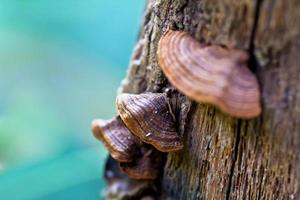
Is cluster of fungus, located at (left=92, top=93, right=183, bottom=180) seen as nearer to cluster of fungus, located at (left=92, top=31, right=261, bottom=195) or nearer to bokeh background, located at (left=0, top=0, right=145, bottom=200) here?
cluster of fungus, located at (left=92, top=31, right=261, bottom=195)

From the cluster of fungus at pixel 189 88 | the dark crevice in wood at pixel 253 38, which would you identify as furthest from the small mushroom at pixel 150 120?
the dark crevice in wood at pixel 253 38

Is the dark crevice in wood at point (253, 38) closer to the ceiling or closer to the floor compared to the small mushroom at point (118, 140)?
closer to the ceiling

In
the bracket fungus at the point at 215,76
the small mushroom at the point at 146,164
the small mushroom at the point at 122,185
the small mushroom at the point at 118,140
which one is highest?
the bracket fungus at the point at 215,76

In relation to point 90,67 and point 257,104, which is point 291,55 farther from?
point 90,67

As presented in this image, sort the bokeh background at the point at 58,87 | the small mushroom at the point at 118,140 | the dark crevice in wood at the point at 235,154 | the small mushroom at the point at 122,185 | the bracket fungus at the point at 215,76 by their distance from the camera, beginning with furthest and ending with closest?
the bokeh background at the point at 58,87, the small mushroom at the point at 122,185, the small mushroom at the point at 118,140, the dark crevice in wood at the point at 235,154, the bracket fungus at the point at 215,76

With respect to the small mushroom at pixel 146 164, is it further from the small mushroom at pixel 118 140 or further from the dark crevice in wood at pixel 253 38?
the dark crevice in wood at pixel 253 38

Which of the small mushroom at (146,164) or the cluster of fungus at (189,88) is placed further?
the small mushroom at (146,164)

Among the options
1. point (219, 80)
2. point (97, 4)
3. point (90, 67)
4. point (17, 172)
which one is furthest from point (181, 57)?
point (97, 4)

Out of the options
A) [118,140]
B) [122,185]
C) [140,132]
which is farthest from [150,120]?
[122,185]
